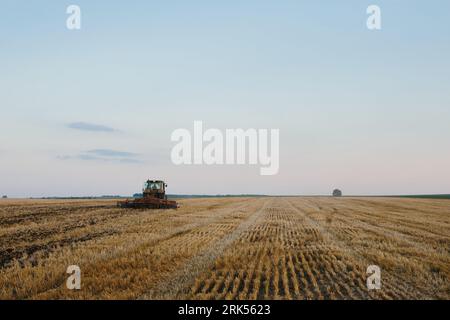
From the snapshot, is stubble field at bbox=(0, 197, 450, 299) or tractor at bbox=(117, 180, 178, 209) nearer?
stubble field at bbox=(0, 197, 450, 299)

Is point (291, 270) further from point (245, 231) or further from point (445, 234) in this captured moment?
point (445, 234)

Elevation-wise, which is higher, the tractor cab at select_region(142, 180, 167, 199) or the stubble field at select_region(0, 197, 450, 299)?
the tractor cab at select_region(142, 180, 167, 199)

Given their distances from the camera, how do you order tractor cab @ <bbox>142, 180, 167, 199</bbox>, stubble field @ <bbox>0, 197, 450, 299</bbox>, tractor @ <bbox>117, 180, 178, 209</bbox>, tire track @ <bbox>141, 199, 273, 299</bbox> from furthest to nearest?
tractor cab @ <bbox>142, 180, 167, 199</bbox> → tractor @ <bbox>117, 180, 178, 209</bbox> → stubble field @ <bbox>0, 197, 450, 299</bbox> → tire track @ <bbox>141, 199, 273, 299</bbox>

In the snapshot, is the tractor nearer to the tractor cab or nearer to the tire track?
the tractor cab

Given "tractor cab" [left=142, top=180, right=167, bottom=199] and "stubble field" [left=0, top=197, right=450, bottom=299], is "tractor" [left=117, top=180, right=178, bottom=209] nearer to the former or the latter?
"tractor cab" [left=142, top=180, right=167, bottom=199]

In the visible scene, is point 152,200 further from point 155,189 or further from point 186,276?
point 186,276

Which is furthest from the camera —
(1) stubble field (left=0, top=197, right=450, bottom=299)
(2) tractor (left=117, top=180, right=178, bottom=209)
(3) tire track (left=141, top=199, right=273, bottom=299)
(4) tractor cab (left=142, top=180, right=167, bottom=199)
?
(4) tractor cab (left=142, top=180, right=167, bottom=199)

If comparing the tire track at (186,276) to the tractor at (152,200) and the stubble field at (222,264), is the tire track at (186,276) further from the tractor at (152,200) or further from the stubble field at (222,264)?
the tractor at (152,200)

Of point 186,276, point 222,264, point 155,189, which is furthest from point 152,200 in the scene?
point 186,276

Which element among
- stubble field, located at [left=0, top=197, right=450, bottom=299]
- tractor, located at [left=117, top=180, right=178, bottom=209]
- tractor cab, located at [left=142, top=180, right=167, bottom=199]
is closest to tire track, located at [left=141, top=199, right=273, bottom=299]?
stubble field, located at [left=0, top=197, right=450, bottom=299]

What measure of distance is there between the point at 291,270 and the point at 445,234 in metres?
11.5

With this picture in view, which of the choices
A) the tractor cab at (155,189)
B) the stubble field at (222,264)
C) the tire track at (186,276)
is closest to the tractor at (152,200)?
the tractor cab at (155,189)
